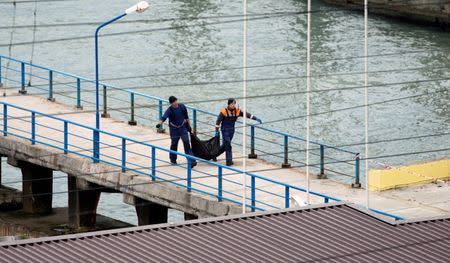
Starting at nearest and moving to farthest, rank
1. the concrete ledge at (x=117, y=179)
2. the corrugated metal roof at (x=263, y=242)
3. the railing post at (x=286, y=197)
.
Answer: the corrugated metal roof at (x=263, y=242)
the railing post at (x=286, y=197)
the concrete ledge at (x=117, y=179)

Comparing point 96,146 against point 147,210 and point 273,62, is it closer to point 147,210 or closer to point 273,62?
point 147,210

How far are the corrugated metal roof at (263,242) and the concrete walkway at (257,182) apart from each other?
6.03m

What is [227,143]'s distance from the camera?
108 ft

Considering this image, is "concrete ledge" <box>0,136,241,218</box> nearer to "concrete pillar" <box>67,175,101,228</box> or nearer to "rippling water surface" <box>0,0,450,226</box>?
"concrete pillar" <box>67,175,101,228</box>

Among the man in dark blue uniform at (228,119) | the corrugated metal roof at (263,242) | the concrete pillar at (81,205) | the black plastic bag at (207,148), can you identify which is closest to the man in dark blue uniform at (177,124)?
the black plastic bag at (207,148)

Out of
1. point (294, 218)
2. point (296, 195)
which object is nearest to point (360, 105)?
point (296, 195)

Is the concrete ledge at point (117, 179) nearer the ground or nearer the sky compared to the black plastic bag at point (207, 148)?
nearer the ground

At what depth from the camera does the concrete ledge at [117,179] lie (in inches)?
1205

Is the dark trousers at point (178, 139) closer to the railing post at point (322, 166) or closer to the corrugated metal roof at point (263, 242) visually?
the railing post at point (322, 166)

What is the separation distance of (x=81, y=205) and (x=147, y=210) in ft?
7.91

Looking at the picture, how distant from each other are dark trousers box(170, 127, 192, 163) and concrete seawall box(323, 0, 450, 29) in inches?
1428

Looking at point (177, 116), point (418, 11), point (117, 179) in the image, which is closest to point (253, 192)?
point (177, 116)

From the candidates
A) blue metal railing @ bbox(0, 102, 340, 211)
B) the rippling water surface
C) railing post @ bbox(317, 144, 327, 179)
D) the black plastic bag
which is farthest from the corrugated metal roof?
the rippling water surface

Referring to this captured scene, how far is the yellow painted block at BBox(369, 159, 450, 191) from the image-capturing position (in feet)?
106
